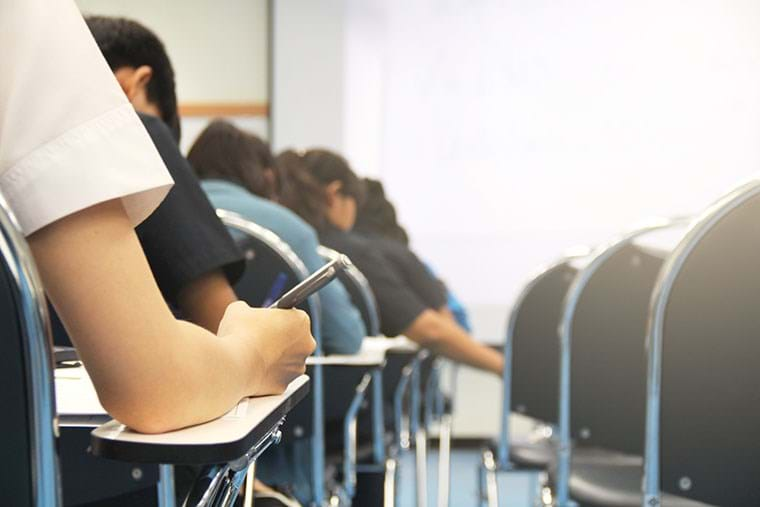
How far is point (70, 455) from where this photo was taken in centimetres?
117

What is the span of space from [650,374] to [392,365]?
1.86 m

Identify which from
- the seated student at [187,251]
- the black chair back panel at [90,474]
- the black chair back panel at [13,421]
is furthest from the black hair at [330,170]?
the black chair back panel at [13,421]

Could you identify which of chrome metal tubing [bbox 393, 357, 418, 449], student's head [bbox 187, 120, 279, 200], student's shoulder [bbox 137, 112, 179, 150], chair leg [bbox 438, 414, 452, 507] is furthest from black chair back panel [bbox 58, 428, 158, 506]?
chair leg [bbox 438, 414, 452, 507]

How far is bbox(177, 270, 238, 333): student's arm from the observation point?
145 cm

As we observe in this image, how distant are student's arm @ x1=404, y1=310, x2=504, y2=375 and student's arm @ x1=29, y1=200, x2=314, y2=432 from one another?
2836 mm

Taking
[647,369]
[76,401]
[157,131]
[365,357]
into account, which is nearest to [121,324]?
[76,401]

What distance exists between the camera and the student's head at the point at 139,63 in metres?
1.75

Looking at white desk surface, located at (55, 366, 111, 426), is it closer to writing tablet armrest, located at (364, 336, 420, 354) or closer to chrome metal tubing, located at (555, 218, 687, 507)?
chrome metal tubing, located at (555, 218, 687, 507)

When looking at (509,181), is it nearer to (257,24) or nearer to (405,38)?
(405,38)

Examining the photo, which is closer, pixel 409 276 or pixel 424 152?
pixel 409 276

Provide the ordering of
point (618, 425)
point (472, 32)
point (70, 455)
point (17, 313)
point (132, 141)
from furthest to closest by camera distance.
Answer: point (472, 32), point (618, 425), point (70, 455), point (132, 141), point (17, 313)

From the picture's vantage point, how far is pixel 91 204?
0.82 meters

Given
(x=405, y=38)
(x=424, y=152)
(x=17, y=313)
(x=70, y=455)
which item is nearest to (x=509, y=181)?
(x=424, y=152)

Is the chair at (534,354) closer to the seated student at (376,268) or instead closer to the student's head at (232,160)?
the student's head at (232,160)
